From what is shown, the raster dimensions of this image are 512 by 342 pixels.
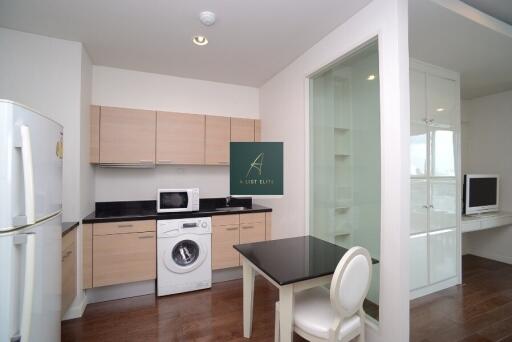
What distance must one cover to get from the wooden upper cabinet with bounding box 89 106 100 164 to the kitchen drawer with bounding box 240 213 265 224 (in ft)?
6.01

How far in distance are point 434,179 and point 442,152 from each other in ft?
1.19

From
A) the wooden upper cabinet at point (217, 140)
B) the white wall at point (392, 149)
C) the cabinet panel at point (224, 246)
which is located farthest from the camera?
the wooden upper cabinet at point (217, 140)

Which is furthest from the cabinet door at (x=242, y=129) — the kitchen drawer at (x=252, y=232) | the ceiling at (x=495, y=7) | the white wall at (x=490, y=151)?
the white wall at (x=490, y=151)

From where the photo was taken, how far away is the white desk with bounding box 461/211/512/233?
306cm

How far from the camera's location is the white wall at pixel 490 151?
3.67 meters

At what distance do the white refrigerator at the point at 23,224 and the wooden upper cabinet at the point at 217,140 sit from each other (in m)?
1.96

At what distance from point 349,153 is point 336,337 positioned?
1534mm

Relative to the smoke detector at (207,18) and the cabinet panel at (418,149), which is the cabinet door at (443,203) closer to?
the cabinet panel at (418,149)

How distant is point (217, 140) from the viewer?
3.25 metres

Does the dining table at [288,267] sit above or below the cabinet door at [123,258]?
above

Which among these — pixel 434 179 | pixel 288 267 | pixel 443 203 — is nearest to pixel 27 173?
pixel 288 267

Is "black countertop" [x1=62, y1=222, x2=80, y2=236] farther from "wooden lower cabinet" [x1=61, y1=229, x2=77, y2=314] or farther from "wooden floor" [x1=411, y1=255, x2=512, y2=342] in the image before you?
"wooden floor" [x1=411, y1=255, x2=512, y2=342]

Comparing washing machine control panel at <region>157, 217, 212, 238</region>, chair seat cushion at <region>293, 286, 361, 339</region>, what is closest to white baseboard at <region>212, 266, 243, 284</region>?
washing machine control panel at <region>157, 217, 212, 238</region>

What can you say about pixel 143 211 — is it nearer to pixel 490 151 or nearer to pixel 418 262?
pixel 418 262
